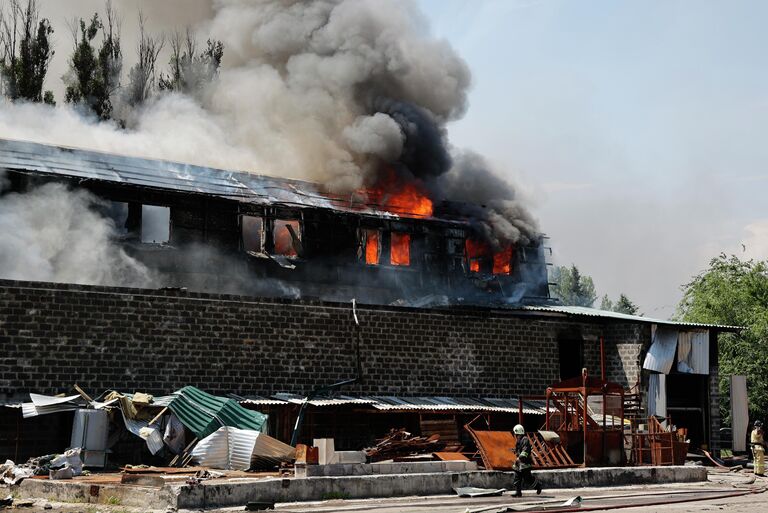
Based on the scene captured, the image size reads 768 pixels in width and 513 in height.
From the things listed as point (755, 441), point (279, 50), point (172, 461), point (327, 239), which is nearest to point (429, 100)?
point (279, 50)

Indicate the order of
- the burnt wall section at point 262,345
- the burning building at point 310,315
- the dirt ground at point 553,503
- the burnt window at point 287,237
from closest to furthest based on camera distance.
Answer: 1. the dirt ground at point 553,503
2. the burnt wall section at point 262,345
3. the burning building at point 310,315
4. the burnt window at point 287,237

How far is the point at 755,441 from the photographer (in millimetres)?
28125

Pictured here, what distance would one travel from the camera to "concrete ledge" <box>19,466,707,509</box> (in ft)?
52.9

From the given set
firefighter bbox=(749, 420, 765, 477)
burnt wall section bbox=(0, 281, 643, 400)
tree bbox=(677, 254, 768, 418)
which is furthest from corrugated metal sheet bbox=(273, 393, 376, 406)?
tree bbox=(677, 254, 768, 418)

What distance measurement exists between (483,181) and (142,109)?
75.0 feet

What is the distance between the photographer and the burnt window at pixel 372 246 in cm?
3500

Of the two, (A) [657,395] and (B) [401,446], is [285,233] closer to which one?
(B) [401,446]

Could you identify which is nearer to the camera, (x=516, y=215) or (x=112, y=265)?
(x=112, y=265)

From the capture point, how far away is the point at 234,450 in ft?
73.6

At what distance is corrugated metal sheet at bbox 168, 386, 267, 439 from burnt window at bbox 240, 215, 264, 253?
966 cm

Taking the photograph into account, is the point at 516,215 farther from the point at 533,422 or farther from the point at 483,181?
the point at 533,422

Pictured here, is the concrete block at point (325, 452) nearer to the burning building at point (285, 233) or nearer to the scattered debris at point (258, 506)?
the scattered debris at point (258, 506)

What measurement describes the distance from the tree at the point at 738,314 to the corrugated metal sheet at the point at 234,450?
28.6m

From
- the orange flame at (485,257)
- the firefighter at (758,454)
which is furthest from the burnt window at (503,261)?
the firefighter at (758,454)
